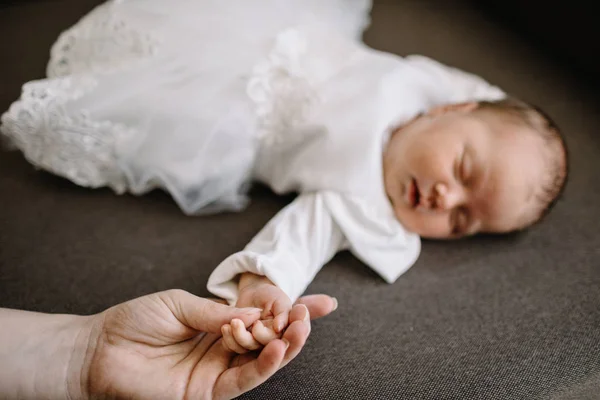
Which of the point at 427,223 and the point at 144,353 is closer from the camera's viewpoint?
the point at 144,353

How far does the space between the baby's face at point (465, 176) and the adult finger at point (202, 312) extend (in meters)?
0.40

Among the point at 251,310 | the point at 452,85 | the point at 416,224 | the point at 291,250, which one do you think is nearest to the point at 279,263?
the point at 291,250

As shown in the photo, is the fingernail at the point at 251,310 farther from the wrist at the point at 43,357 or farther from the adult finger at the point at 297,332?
the wrist at the point at 43,357

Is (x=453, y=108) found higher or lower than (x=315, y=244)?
higher

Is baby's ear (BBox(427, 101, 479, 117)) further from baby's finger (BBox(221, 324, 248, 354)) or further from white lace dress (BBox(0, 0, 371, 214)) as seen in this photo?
baby's finger (BBox(221, 324, 248, 354))

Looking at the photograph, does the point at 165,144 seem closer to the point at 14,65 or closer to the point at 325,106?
the point at 325,106

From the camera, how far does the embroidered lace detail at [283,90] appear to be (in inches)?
36.1

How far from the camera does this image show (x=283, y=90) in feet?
3.09

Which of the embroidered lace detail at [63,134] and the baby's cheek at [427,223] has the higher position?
the embroidered lace detail at [63,134]

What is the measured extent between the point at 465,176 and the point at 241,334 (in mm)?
499

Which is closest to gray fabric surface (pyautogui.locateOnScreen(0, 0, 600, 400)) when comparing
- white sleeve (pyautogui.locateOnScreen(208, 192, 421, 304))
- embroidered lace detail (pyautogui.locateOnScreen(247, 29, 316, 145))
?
white sleeve (pyautogui.locateOnScreen(208, 192, 421, 304))

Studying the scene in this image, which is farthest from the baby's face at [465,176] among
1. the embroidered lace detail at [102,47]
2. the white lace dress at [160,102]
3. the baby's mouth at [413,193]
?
the embroidered lace detail at [102,47]

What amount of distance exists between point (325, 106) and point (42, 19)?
71 centimetres

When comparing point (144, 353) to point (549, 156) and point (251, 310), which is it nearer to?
point (251, 310)
